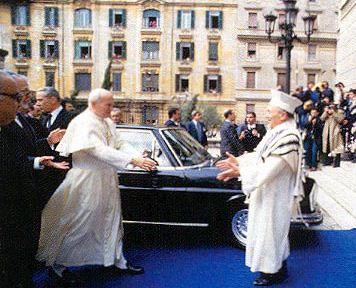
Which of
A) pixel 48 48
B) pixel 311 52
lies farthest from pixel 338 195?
pixel 48 48

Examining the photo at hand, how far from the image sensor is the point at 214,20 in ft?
33.0

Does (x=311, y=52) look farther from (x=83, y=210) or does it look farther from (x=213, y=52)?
(x=83, y=210)

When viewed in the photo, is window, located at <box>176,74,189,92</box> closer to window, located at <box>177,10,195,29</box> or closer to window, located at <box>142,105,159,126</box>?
window, located at <box>142,105,159,126</box>

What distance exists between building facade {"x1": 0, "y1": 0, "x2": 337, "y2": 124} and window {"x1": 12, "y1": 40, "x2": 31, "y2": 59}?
27 millimetres

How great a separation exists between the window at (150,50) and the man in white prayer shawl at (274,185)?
5.05 metres

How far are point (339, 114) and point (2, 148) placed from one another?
36.3ft

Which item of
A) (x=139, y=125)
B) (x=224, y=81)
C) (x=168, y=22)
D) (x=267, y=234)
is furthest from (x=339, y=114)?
(x=267, y=234)

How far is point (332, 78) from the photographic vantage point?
14453 millimetres

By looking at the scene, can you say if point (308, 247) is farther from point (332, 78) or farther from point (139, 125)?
point (332, 78)

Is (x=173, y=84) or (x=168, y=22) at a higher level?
(x=168, y=22)

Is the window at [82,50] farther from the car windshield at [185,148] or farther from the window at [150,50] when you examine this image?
the car windshield at [185,148]

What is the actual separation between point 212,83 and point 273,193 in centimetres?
862

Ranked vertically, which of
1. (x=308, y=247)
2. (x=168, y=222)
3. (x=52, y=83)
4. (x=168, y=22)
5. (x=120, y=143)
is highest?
(x=168, y=22)

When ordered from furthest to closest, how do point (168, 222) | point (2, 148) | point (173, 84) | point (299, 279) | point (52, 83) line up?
point (173, 84), point (52, 83), point (168, 222), point (299, 279), point (2, 148)
